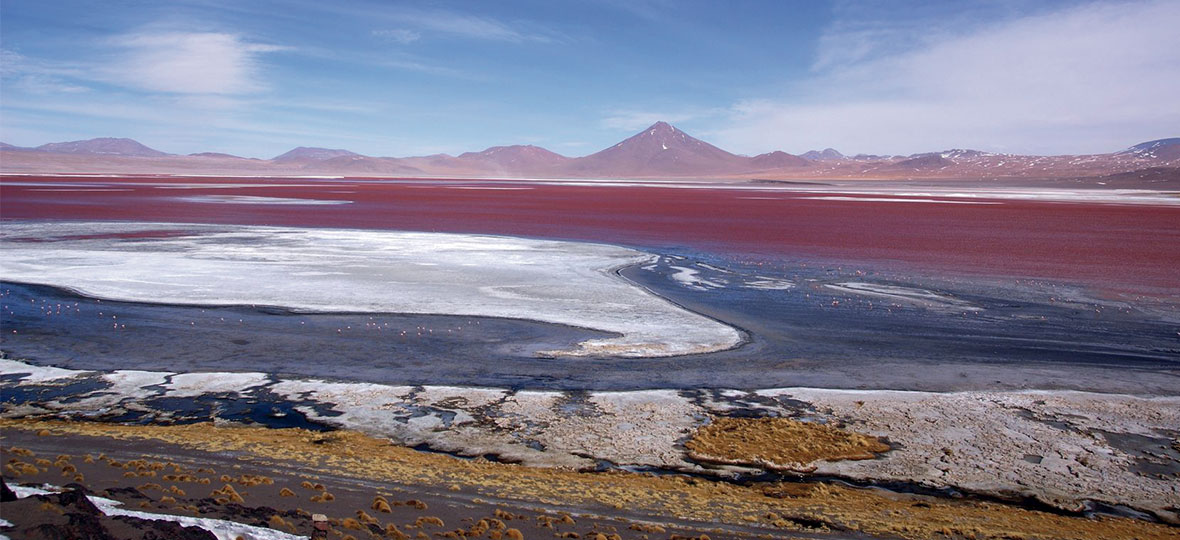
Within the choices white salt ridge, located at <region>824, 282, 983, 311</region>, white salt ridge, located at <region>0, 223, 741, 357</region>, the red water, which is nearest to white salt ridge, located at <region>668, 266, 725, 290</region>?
white salt ridge, located at <region>0, 223, 741, 357</region>

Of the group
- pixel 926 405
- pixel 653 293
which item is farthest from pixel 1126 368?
pixel 653 293

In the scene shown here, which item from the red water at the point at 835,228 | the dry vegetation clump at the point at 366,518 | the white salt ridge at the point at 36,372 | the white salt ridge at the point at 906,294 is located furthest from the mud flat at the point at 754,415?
the red water at the point at 835,228

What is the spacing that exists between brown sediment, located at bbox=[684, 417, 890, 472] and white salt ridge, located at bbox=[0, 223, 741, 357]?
258cm

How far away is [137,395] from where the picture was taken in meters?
7.14

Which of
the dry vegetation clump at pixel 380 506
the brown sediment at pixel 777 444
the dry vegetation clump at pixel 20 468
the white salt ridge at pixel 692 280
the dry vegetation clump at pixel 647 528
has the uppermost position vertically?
the dry vegetation clump at pixel 20 468

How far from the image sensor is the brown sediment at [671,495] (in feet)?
15.5

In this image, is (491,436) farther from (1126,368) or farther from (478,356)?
(1126,368)

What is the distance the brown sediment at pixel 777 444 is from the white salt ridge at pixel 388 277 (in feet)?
8.46

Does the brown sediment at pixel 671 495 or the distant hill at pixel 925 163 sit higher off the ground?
the distant hill at pixel 925 163

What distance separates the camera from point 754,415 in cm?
694

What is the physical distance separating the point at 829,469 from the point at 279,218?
27.4m

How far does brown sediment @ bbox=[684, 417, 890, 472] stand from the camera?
591cm

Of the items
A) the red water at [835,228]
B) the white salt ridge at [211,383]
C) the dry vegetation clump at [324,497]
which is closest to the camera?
the dry vegetation clump at [324,497]

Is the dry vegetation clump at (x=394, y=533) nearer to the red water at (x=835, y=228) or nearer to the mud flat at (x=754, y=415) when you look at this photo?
the mud flat at (x=754, y=415)
